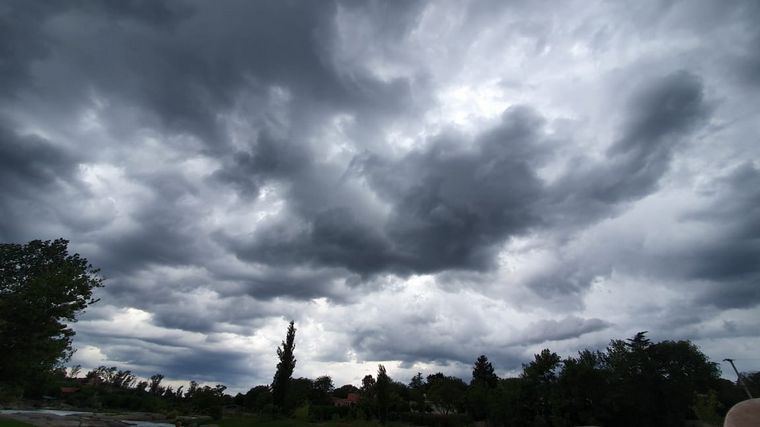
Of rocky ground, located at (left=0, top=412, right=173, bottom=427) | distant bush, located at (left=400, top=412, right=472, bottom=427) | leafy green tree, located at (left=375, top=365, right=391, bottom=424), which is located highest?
leafy green tree, located at (left=375, top=365, right=391, bottom=424)

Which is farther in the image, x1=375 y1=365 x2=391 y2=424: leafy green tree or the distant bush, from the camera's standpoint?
the distant bush

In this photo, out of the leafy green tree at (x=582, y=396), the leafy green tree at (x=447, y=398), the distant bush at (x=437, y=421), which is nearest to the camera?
the leafy green tree at (x=582, y=396)

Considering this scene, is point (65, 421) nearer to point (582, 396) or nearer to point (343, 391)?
point (582, 396)

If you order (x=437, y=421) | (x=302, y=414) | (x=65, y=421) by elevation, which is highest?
(x=302, y=414)

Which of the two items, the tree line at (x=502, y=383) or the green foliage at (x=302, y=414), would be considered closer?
the tree line at (x=502, y=383)

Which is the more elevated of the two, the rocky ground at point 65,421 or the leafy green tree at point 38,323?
the leafy green tree at point 38,323

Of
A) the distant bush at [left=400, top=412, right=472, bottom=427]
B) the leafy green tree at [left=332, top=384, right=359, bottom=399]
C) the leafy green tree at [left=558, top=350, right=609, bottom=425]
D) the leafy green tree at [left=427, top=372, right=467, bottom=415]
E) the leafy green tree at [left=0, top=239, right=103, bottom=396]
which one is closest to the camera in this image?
the leafy green tree at [left=0, top=239, right=103, bottom=396]

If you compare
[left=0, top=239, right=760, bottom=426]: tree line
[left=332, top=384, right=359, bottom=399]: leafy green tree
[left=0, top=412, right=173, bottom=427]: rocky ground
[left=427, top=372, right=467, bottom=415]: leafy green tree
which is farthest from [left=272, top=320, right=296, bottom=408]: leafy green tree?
[left=332, top=384, right=359, bottom=399]: leafy green tree

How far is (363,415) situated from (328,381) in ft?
339

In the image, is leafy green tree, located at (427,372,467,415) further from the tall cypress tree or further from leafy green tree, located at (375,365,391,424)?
leafy green tree, located at (375,365,391,424)

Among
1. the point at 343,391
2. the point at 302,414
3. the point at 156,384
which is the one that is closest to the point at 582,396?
the point at 302,414

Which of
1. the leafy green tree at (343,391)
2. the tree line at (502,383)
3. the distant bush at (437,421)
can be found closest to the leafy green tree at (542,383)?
the tree line at (502,383)

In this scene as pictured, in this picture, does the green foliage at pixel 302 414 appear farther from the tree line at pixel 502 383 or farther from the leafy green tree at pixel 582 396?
the leafy green tree at pixel 582 396

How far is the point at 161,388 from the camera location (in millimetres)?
158250
